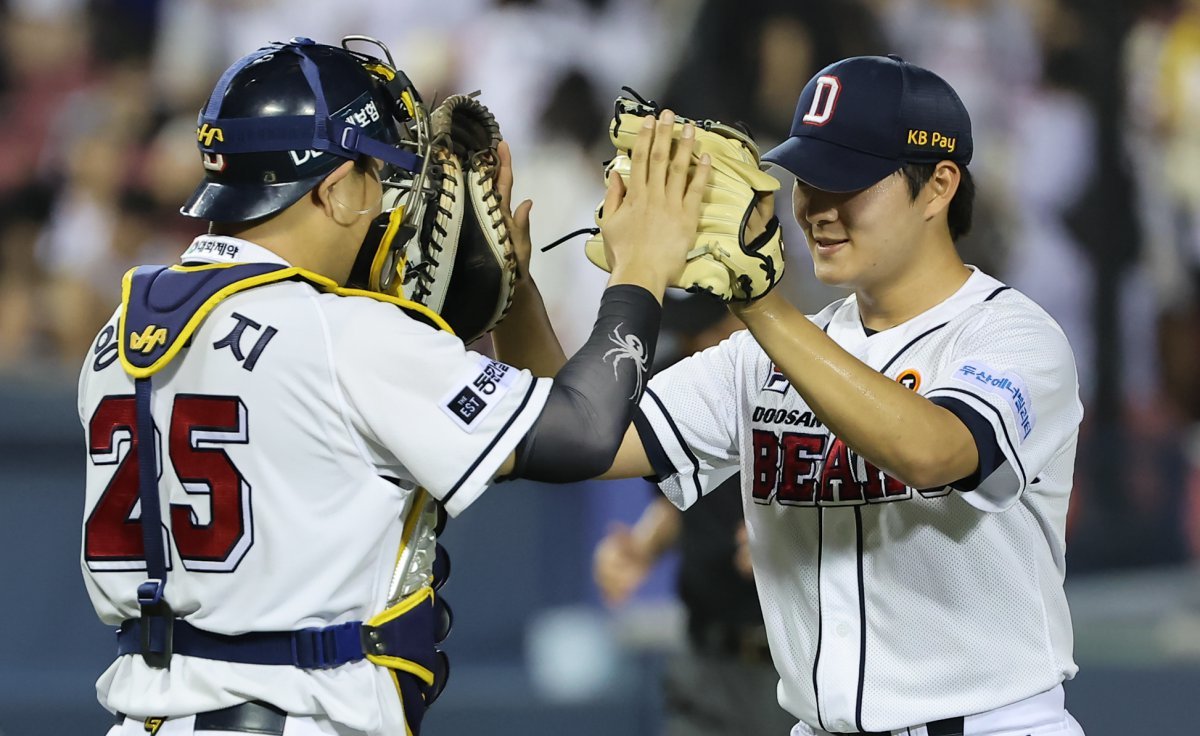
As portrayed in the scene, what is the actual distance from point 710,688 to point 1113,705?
57.2 inches

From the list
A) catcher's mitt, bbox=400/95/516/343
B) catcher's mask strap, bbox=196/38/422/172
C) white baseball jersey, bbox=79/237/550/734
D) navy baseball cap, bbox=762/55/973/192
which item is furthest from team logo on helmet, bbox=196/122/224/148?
navy baseball cap, bbox=762/55/973/192

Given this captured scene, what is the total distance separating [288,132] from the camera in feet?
7.04

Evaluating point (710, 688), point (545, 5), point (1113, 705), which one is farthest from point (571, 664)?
point (545, 5)

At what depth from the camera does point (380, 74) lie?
238 centimetres

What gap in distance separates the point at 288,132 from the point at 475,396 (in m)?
0.50

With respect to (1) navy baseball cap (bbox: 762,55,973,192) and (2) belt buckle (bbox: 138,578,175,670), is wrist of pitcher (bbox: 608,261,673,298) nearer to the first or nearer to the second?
(1) navy baseball cap (bbox: 762,55,973,192)

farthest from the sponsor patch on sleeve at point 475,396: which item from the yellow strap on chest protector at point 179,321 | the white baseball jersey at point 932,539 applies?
the white baseball jersey at point 932,539

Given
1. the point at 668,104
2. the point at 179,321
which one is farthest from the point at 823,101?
the point at 668,104

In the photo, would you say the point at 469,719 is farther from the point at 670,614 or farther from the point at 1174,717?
the point at 1174,717

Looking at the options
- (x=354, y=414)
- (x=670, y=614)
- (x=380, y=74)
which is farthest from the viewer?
(x=670, y=614)

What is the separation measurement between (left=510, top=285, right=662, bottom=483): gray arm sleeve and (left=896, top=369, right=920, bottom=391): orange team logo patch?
0.55m

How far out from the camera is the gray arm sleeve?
2.07 metres

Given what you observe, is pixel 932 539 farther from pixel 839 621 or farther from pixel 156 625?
pixel 156 625

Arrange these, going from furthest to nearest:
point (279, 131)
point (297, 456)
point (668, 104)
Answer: point (668, 104) → point (279, 131) → point (297, 456)
